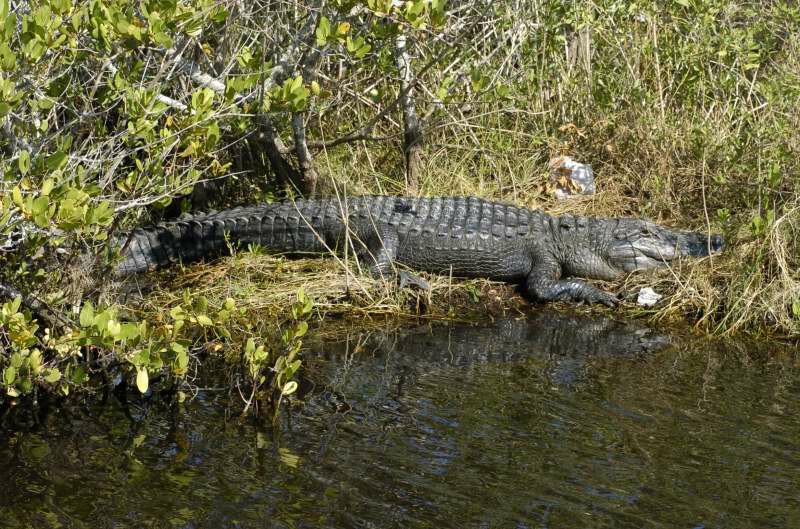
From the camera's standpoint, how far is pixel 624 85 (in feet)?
27.2

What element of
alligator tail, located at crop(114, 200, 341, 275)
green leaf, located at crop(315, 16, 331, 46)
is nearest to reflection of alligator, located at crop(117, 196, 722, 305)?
alligator tail, located at crop(114, 200, 341, 275)

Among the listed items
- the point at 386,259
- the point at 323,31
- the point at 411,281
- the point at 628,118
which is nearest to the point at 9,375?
the point at 323,31

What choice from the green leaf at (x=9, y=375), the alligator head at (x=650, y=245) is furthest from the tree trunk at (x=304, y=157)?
the green leaf at (x=9, y=375)

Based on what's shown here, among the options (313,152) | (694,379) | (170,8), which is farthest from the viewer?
(313,152)

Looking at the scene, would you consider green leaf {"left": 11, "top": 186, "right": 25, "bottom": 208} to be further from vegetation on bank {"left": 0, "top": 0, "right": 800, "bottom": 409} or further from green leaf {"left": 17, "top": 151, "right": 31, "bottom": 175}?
green leaf {"left": 17, "top": 151, "right": 31, "bottom": 175}

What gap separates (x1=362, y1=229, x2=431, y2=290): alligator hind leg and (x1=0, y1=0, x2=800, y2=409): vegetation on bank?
21cm

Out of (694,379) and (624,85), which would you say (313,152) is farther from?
(694,379)

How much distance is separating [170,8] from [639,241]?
4.15 m

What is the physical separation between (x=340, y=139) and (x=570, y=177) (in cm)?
202

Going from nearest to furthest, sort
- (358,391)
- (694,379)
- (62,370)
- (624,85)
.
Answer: (62,370)
(358,391)
(694,379)
(624,85)

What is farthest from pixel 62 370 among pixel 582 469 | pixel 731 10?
pixel 731 10

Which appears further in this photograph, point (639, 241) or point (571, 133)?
point (571, 133)

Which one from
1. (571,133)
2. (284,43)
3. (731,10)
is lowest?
(571,133)

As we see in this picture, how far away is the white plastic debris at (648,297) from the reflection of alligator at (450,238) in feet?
1.09
